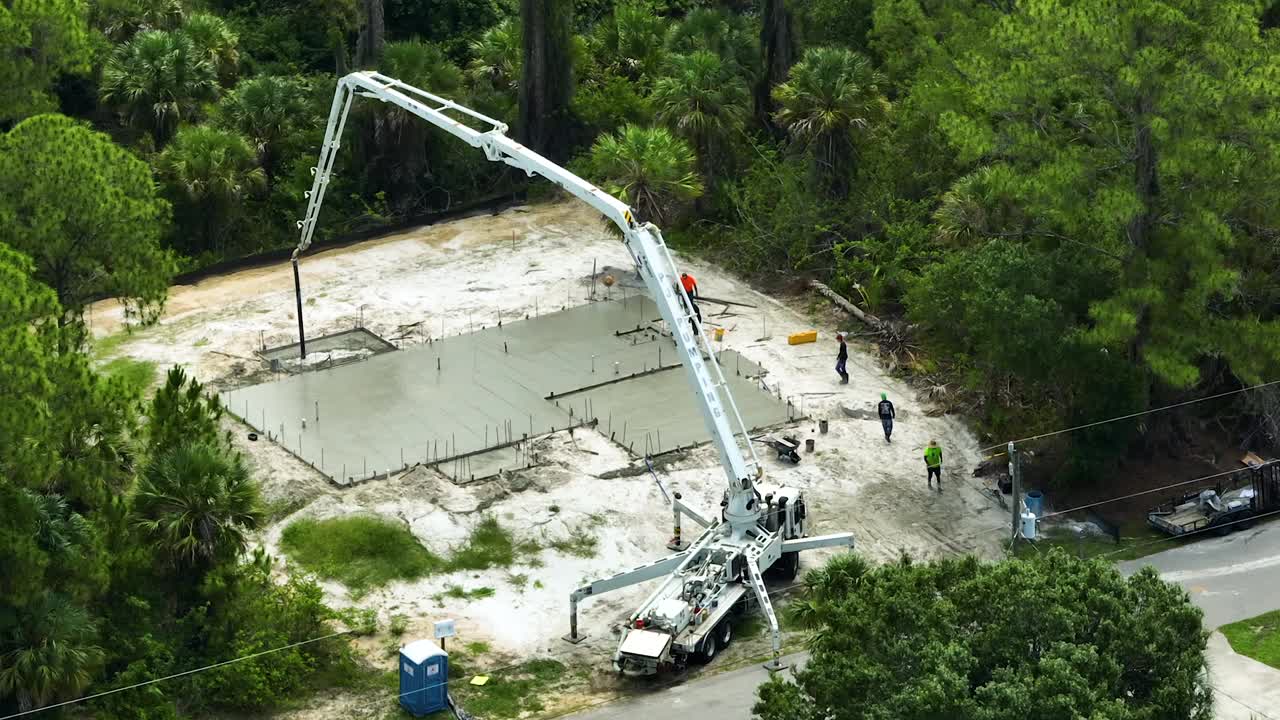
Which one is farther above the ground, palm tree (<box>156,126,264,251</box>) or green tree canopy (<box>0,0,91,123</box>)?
green tree canopy (<box>0,0,91,123</box>)

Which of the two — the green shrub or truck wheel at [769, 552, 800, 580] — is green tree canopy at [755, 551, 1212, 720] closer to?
truck wheel at [769, 552, 800, 580]

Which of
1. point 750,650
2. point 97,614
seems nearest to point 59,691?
point 97,614

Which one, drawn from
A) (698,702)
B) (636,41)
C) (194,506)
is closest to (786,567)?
(698,702)

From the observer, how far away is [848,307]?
46.2 metres

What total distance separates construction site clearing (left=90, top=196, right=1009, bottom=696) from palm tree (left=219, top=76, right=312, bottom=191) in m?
3.32

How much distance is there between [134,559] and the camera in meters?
31.2

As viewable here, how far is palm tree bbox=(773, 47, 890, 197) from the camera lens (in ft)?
156

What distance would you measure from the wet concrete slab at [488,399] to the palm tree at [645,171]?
123 inches

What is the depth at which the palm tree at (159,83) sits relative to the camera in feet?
172

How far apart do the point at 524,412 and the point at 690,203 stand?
1192 cm

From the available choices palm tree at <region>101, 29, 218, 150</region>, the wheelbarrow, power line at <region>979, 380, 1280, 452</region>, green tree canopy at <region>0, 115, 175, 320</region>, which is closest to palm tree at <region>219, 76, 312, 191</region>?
palm tree at <region>101, 29, 218, 150</region>

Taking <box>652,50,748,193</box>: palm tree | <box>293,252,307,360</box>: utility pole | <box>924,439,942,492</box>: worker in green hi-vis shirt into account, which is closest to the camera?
<box>924,439,942,492</box>: worker in green hi-vis shirt

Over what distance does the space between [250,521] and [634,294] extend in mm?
18013

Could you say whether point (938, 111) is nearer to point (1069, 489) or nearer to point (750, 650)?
point (1069, 489)
